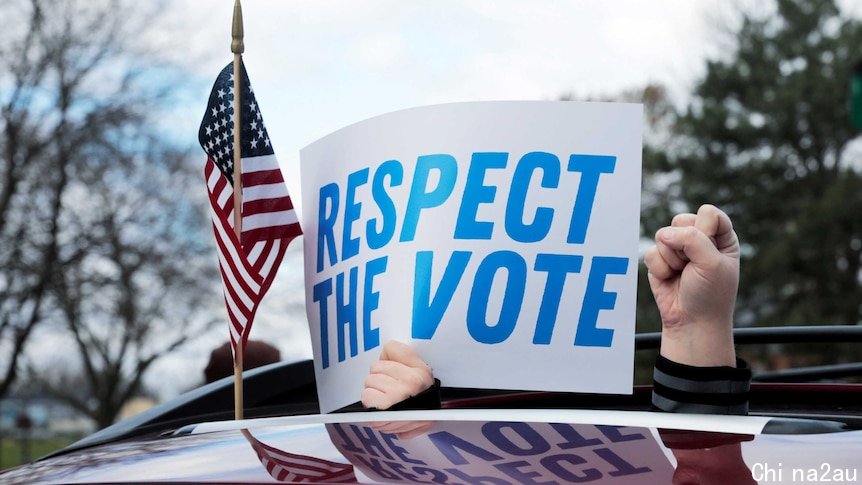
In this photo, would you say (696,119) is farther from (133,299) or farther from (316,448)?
(316,448)

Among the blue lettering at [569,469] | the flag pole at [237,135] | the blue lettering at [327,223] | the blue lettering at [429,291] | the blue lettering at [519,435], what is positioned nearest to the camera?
the blue lettering at [569,469]

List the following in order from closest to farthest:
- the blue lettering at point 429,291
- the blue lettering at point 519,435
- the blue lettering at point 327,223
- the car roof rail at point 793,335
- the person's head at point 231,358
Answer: the blue lettering at point 519,435
the blue lettering at point 429,291
the blue lettering at point 327,223
the car roof rail at point 793,335
the person's head at point 231,358

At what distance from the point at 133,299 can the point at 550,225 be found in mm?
20720

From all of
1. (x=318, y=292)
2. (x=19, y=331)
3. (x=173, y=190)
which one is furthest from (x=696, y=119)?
(x=318, y=292)

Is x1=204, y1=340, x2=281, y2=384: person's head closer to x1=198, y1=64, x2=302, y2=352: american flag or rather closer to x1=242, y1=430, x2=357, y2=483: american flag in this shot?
x1=198, y1=64, x2=302, y2=352: american flag

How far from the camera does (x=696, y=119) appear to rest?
28688 mm

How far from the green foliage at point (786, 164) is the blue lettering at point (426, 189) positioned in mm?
26607

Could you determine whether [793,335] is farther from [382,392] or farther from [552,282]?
[382,392]

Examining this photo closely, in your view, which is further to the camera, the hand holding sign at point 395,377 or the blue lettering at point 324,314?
the blue lettering at point 324,314

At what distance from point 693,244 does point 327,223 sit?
737 millimetres

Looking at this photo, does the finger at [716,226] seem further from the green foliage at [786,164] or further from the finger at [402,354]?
the green foliage at [786,164]

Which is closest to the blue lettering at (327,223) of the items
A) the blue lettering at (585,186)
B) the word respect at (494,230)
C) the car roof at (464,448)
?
the word respect at (494,230)

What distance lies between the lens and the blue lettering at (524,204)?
2.01 meters

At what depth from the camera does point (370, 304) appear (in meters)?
2.16
